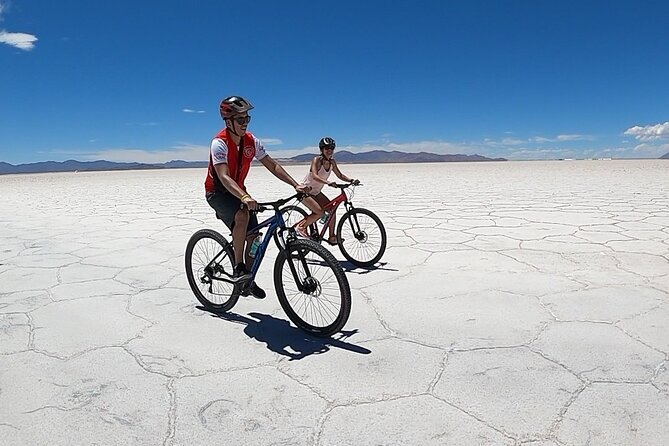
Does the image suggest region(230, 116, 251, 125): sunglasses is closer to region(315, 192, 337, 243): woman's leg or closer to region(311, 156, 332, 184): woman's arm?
region(311, 156, 332, 184): woman's arm

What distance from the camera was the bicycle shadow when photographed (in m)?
3.11

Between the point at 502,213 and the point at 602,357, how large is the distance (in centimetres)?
646

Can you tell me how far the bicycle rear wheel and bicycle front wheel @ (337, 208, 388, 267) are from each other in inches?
62.4

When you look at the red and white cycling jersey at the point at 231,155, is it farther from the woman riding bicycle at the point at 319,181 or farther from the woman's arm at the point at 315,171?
the woman's arm at the point at 315,171

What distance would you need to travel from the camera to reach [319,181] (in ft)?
17.2

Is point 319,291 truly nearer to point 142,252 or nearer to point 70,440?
point 70,440

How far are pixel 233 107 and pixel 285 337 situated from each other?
161 cm

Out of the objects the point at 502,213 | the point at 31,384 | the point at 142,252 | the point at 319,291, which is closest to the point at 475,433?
the point at 319,291

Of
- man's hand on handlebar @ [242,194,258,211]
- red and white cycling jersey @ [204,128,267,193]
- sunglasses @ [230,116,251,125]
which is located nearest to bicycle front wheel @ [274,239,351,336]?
man's hand on handlebar @ [242,194,258,211]

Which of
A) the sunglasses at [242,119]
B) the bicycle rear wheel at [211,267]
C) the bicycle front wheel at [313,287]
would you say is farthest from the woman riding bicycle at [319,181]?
the sunglasses at [242,119]

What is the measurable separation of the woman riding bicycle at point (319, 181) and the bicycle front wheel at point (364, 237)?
18cm

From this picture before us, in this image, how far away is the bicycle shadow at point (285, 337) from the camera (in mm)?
3111

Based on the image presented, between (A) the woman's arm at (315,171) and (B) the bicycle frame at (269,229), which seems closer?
(B) the bicycle frame at (269,229)

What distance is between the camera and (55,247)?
660 cm
